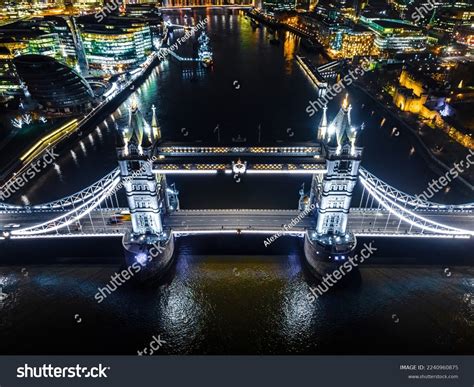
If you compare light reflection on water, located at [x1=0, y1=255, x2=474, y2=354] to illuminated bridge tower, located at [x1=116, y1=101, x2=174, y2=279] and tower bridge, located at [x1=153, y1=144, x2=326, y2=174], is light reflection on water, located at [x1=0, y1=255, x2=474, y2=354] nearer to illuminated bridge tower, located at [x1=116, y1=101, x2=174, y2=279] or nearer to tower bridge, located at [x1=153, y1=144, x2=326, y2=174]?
illuminated bridge tower, located at [x1=116, y1=101, x2=174, y2=279]

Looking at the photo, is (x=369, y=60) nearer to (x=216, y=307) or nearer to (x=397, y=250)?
(x=397, y=250)

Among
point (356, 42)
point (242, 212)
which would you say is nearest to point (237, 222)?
point (242, 212)

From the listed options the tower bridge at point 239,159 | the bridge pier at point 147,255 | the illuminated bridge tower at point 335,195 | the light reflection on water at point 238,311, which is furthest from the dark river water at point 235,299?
the illuminated bridge tower at point 335,195

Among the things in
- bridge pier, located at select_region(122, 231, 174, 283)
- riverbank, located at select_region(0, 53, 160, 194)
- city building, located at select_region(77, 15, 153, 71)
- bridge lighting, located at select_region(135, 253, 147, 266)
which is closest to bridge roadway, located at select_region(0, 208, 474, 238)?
bridge pier, located at select_region(122, 231, 174, 283)

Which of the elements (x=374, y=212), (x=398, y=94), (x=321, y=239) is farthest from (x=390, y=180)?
(x=398, y=94)

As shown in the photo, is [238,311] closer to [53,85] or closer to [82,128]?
[82,128]

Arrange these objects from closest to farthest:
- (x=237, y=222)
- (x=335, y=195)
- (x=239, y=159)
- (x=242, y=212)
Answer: (x=239, y=159)
(x=335, y=195)
(x=237, y=222)
(x=242, y=212)

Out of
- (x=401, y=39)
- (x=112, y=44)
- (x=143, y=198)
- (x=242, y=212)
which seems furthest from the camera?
(x=401, y=39)

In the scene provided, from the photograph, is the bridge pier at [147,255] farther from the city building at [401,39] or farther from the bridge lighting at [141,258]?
the city building at [401,39]
